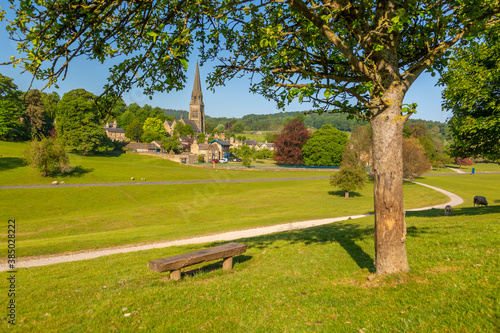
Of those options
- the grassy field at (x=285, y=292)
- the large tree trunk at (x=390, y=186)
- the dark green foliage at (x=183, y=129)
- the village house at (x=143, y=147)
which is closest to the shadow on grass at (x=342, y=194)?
the grassy field at (x=285, y=292)

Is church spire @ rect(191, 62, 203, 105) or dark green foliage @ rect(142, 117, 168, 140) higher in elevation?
church spire @ rect(191, 62, 203, 105)

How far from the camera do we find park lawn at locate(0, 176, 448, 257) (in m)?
18.9

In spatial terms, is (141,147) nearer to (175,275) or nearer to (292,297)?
(175,275)

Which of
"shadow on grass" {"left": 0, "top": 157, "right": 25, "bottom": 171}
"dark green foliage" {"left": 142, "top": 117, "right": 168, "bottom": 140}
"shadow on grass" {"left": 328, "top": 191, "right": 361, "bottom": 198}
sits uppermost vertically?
"dark green foliage" {"left": 142, "top": 117, "right": 168, "bottom": 140}

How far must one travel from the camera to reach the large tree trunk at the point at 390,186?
239 inches

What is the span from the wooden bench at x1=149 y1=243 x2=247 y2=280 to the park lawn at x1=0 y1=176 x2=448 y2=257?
9718 mm

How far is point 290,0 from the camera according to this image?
225 inches

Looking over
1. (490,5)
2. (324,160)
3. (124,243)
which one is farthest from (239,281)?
(324,160)

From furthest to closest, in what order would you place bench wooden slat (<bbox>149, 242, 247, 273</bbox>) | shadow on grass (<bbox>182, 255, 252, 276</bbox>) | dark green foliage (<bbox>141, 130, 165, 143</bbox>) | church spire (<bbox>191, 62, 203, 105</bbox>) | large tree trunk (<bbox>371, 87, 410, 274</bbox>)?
1. church spire (<bbox>191, 62, 203, 105</bbox>)
2. dark green foliage (<bbox>141, 130, 165, 143</bbox>)
3. shadow on grass (<bbox>182, 255, 252, 276</bbox>)
4. bench wooden slat (<bbox>149, 242, 247, 273</bbox>)
5. large tree trunk (<bbox>371, 87, 410, 274</bbox>)

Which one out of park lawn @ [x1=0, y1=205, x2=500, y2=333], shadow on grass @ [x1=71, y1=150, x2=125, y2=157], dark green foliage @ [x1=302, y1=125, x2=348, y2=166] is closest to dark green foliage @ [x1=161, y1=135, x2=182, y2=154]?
shadow on grass @ [x1=71, y1=150, x2=125, y2=157]

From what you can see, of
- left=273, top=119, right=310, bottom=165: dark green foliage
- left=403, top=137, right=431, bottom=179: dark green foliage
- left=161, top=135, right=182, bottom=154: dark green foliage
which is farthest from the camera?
left=161, top=135, right=182, bottom=154: dark green foliage

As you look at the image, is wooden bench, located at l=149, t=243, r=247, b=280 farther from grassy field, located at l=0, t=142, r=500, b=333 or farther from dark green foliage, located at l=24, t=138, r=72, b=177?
dark green foliage, located at l=24, t=138, r=72, b=177

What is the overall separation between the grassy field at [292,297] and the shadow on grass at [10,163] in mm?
46553

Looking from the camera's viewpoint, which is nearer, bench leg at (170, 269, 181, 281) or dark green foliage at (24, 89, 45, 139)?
bench leg at (170, 269, 181, 281)
